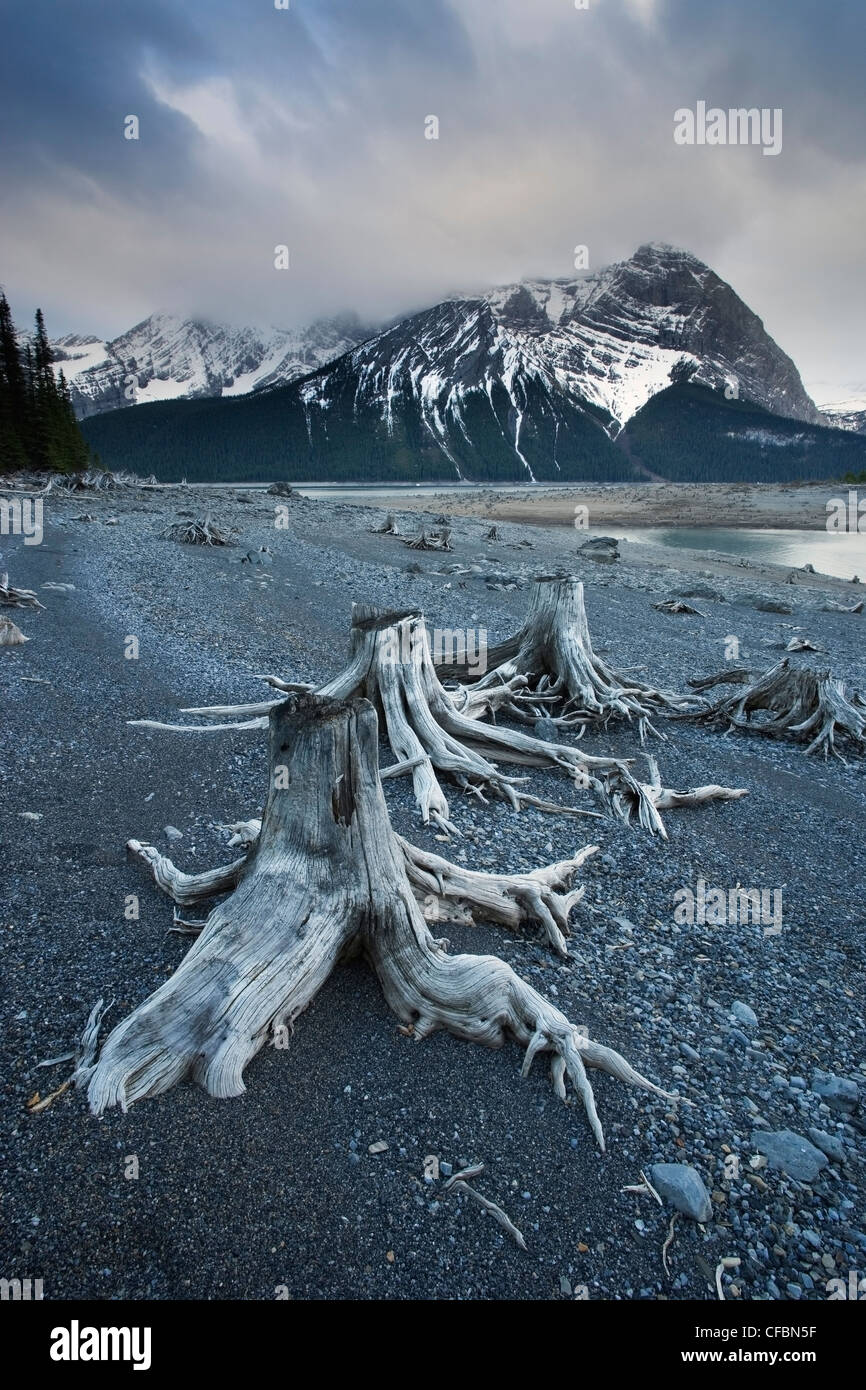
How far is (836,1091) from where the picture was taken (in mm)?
4496

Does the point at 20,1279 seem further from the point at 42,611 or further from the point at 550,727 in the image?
the point at 42,611

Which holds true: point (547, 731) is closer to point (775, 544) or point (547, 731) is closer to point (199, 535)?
point (199, 535)

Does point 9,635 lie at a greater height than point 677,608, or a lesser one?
greater

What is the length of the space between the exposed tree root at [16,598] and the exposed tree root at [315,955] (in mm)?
13773

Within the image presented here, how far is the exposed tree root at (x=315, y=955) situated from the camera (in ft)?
13.0

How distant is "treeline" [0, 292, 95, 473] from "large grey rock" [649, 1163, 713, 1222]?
182 ft

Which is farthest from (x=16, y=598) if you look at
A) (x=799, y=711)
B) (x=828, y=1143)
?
(x=828, y=1143)

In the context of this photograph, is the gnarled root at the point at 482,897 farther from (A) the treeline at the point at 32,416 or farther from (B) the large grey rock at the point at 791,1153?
(A) the treeline at the point at 32,416

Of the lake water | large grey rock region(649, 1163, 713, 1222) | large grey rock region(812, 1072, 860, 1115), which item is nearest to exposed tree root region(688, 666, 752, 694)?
large grey rock region(812, 1072, 860, 1115)

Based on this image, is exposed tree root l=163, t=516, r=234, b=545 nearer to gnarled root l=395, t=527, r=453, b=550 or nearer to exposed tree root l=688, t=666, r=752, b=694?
gnarled root l=395, t=527, r=453, b=550

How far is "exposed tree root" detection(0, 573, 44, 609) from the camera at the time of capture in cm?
1569

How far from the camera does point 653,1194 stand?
3584 millimetres

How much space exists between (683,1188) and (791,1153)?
0.81 m

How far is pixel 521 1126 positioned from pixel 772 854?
16.5 ft
